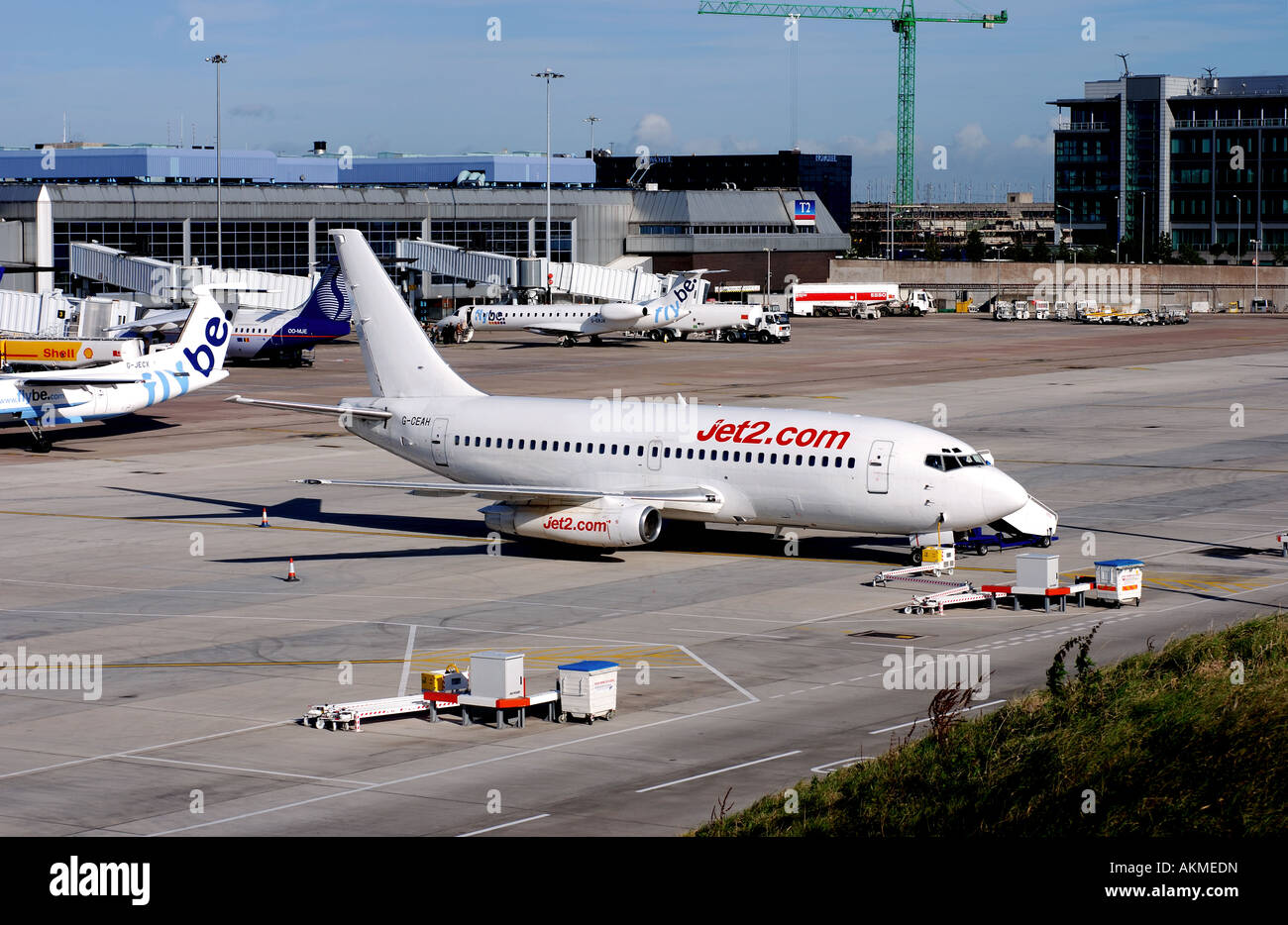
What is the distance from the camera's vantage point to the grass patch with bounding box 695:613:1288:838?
→ 70.4 feet

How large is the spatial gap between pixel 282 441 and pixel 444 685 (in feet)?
172

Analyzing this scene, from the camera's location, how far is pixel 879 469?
45.3 meters

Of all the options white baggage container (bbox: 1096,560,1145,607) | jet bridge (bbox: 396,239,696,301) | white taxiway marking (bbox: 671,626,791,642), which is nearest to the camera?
white taxiway marking (bbox: 671,626,791,642)

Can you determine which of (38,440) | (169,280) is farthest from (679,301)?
(38,440)

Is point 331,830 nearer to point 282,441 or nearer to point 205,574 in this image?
point 205,574

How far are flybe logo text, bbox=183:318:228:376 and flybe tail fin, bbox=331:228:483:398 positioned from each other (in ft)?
91.8

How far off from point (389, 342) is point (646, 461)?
1100 cm

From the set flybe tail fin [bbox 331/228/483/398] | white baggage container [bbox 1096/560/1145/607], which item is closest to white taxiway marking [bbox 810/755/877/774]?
white baggage container [bbox 1096/560/1145/607]

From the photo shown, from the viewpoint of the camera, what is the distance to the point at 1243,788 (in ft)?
73.2

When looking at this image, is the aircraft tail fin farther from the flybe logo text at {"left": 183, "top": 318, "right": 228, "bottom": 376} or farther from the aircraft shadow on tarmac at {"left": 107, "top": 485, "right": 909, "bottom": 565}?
the aircraft shadow on tarmac at {"left": 107, "top": 485, "right": 909, "bottom": 565}
